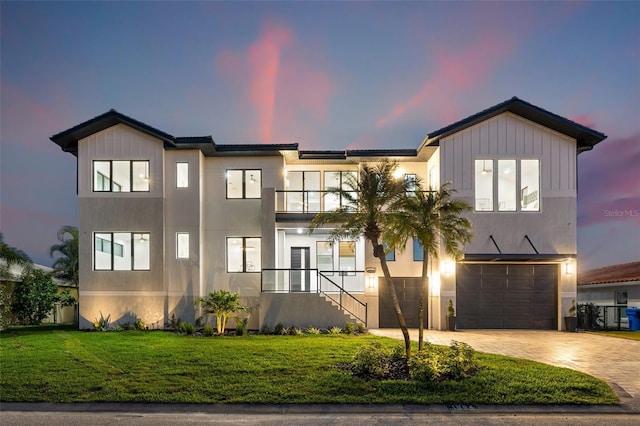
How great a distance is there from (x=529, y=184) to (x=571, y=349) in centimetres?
706

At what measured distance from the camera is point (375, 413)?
7.12 metres

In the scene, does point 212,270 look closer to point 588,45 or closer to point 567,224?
point 567,224

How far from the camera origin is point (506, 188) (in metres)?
16.7

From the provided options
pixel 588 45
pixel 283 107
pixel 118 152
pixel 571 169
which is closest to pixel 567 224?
pixel 571 169

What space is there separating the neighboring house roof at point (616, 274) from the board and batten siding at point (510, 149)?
8.49 metres

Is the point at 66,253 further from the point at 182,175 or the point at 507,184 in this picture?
the point at 507,184

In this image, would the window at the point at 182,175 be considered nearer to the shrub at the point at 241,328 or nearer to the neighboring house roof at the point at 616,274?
the shrub at the point at 241,328

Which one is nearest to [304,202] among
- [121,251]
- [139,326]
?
[121,251]

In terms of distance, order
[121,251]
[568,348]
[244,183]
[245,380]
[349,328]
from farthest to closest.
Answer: [244,183]
[121,251]
[349,328]
[568,348]
[245,380]

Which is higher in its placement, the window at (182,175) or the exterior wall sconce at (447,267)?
the window at (182,175)

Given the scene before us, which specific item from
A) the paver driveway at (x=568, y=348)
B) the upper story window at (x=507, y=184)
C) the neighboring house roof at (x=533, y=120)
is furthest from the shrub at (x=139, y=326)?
the upper story window at (x=507, y=184)

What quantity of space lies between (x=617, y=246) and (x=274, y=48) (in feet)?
86.3

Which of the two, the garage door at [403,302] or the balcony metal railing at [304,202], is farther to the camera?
the balcony metal railing at [304,202]

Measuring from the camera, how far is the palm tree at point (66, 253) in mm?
24422
